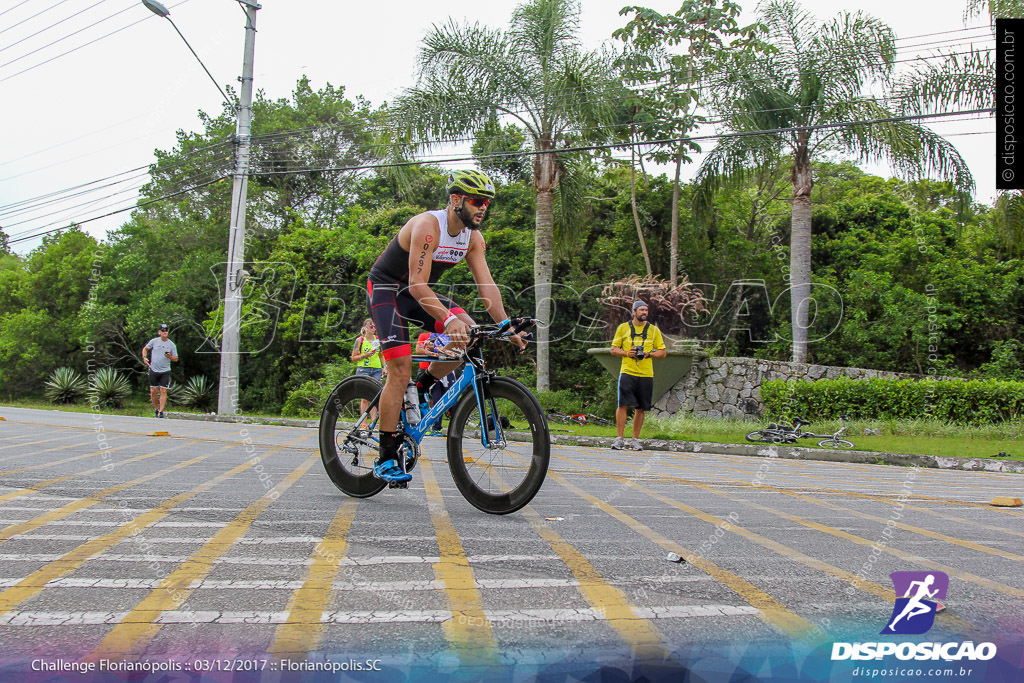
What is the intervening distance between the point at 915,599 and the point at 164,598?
252 centimetres

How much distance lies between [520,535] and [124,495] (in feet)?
8.20

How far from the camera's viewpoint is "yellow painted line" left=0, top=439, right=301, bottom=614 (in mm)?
2455

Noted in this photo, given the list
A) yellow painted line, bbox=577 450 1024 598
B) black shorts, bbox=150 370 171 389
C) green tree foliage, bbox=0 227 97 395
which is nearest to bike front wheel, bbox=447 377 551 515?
yellow painted line, bbox=577 450 1024 598

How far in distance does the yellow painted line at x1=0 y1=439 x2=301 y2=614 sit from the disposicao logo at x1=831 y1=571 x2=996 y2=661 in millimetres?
2526

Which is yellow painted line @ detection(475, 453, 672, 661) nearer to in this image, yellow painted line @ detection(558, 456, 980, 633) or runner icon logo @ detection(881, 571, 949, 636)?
runner icon logo @ detection(881, 571, 949, 636)

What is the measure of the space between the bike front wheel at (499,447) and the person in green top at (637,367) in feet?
20.1

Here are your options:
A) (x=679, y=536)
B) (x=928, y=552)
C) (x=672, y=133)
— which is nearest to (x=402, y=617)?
(x=679, y=536)

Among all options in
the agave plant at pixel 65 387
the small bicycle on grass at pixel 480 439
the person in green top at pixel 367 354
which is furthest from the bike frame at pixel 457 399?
the agave plant at pixel 65 387

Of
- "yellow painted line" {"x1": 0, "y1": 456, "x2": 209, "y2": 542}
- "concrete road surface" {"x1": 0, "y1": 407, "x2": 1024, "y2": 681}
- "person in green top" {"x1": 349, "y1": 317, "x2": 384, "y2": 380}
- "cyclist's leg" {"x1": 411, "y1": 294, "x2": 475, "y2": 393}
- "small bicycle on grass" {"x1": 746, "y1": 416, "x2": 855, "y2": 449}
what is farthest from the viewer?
"person in green top" {"x1": 349, "y1": 317, "x2": 384, "y2": 380}

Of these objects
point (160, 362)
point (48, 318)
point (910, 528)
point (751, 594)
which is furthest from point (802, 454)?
point (48, 318)

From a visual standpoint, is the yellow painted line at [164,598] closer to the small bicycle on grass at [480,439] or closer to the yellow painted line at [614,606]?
the small bicycle on grass at [480,439]

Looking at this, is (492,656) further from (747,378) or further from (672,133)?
(672,133)

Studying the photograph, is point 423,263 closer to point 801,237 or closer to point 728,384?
point 728,384

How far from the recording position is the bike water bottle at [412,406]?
444cm
